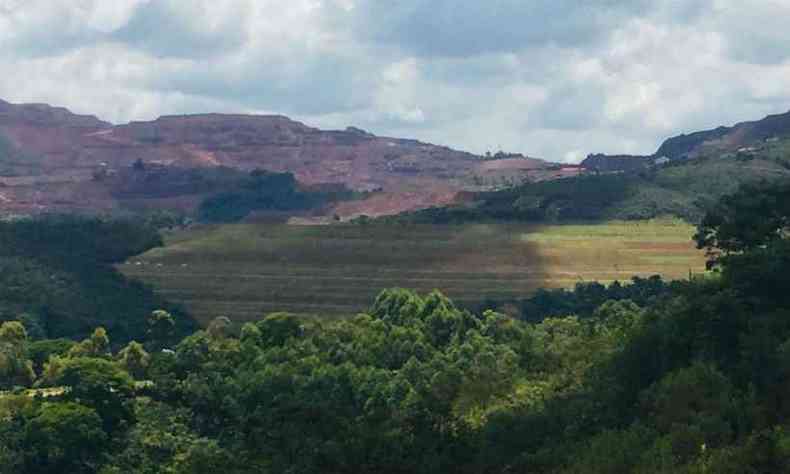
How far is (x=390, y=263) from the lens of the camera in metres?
117

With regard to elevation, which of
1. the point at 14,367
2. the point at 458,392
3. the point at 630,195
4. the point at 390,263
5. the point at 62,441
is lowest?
the point at 62,441

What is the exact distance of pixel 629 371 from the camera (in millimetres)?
54562

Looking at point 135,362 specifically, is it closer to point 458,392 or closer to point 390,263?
point 458,392

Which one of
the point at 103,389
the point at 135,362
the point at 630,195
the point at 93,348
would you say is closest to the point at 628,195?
the point at 630,195

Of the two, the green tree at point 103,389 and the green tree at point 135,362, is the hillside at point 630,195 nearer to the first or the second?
the green tree at point 135,362

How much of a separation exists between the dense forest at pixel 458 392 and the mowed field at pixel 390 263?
21747 mm

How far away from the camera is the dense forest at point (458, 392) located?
46.9m

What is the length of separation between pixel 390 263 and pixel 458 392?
57061 millimetres

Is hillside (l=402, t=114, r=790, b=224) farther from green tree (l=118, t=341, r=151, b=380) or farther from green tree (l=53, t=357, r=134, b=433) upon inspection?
green tree (l=53, t=357, r=134, b=433)

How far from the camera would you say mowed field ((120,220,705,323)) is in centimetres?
10862

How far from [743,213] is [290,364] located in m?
23.4

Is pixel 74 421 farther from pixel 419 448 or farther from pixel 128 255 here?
pixel 128 255

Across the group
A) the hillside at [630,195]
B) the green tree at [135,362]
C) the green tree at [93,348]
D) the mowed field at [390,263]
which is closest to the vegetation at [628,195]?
the hillside at [630,195]

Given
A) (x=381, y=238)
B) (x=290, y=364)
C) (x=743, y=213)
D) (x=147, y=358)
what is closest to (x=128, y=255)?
(x=381, y=238)
